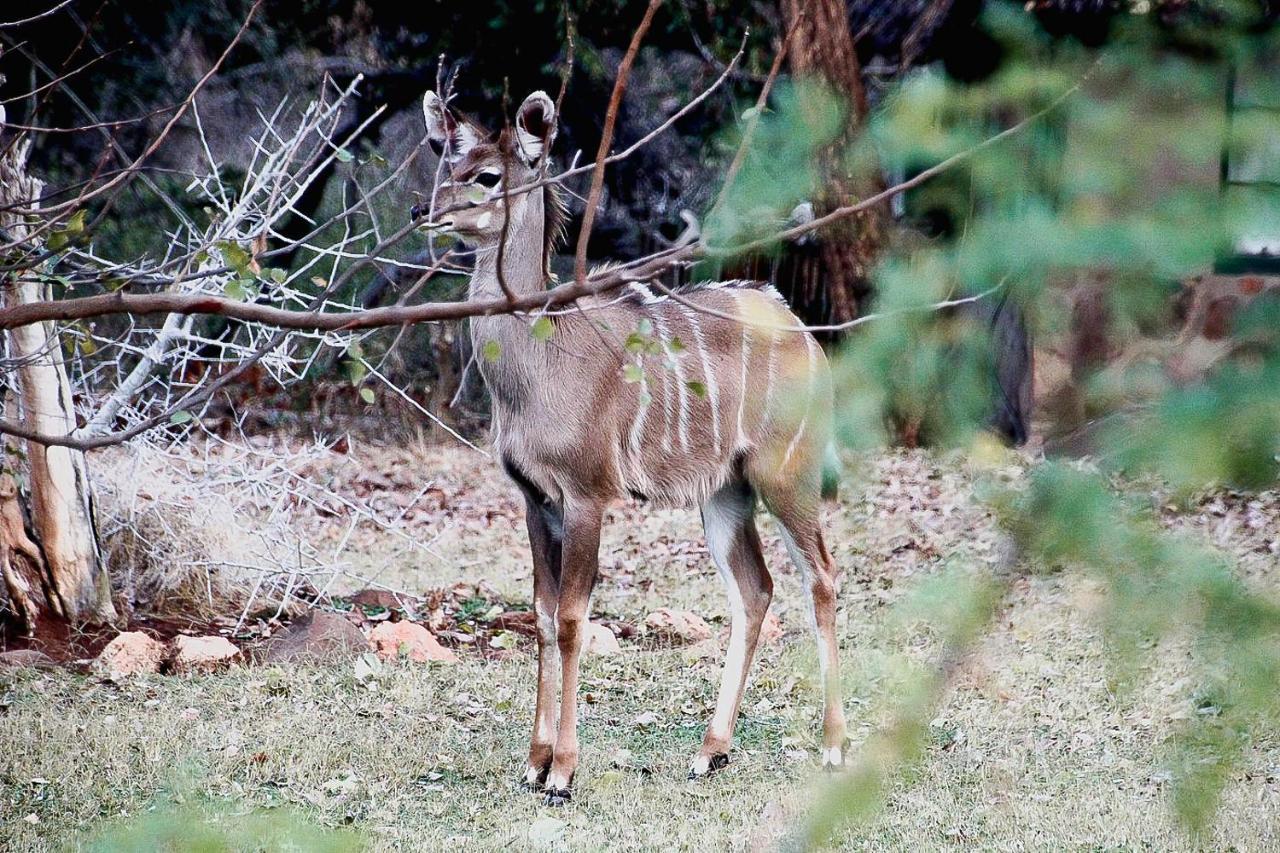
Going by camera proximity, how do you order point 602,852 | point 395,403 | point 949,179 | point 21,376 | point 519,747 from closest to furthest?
1. point 949,179
2. point 602,852
3. point 519,747
4. point 21,376
5. point 395,403

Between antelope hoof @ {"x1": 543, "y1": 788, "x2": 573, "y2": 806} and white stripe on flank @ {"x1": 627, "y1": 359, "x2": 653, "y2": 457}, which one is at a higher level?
white stripe on flank @ {"x1": 627, "y1": 359, "x2": 653, "y2": 457}

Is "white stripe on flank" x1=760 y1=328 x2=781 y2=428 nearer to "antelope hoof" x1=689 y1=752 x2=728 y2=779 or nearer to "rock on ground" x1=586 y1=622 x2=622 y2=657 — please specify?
"antelope hoof" x1=689 y1=752 x2=728 y2=779

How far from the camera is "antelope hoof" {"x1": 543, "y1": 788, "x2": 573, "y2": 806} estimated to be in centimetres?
489

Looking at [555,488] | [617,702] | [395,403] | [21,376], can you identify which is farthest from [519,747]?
[395,403]

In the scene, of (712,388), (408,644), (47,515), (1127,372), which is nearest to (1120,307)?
(1127,372)

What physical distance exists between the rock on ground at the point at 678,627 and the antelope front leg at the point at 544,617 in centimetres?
188

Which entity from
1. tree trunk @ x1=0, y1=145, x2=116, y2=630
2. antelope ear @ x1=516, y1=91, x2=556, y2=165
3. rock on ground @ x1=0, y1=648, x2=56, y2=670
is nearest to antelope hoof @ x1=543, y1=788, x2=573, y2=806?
antelope ear @ x1=516, y1=91, x2=556, y2=165

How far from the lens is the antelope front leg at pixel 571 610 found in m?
4.97

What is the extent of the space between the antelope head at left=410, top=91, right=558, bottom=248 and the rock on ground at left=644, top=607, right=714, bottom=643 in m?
2.53

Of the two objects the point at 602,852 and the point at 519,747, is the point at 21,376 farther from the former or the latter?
the point at 602,852

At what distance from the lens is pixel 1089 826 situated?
4.51 metres

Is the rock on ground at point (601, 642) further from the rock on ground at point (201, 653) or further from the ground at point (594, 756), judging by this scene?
the rock on ground at point (201, 653)

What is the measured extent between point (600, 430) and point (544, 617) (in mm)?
673

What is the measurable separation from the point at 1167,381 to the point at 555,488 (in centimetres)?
384
